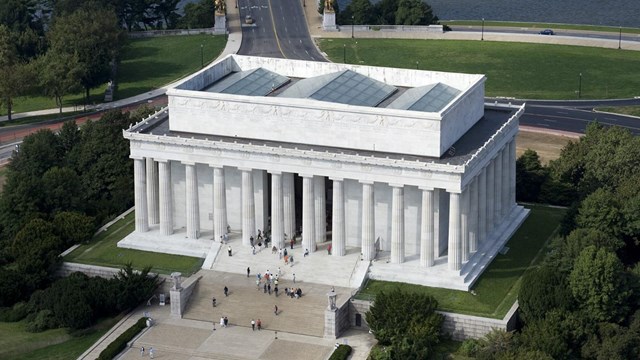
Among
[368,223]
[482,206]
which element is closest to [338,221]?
[368,223]

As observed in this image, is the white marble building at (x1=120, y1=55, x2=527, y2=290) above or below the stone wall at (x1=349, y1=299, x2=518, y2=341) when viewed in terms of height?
above

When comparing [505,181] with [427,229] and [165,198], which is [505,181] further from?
[165,198]

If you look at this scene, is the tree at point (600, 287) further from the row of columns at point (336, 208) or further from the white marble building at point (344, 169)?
the row of columns at point (336, 208)

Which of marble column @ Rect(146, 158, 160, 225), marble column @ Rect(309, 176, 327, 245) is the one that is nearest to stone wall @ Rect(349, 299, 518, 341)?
marble column @ Rect(309, 176, 327, 245)

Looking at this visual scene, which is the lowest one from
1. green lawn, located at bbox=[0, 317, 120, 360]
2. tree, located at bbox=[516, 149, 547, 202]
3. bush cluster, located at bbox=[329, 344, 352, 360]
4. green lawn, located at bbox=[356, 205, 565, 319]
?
green lawn, located at bbox=[0, 317, 120, 360]

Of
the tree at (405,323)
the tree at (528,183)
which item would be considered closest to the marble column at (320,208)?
the tree at (405,323)

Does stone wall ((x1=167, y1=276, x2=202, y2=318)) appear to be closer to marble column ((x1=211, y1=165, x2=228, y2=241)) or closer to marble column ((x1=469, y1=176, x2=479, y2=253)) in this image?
marble column ((x1=211, y1=165, x2=228, y2=241))
